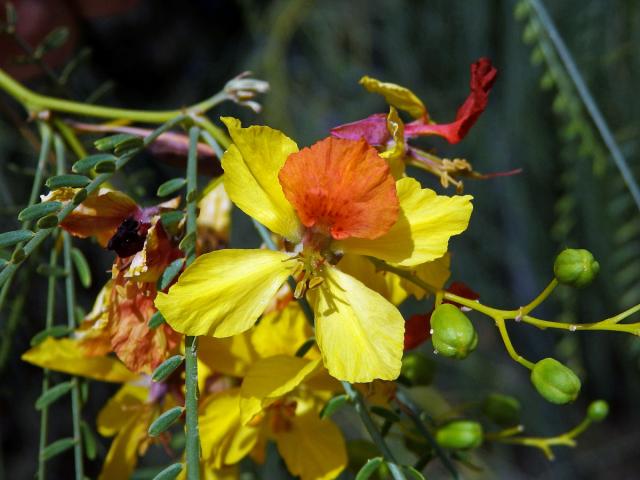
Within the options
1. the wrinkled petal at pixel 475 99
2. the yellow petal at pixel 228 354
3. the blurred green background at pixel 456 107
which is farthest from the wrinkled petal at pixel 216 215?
the blurred green background at pixel 456 107

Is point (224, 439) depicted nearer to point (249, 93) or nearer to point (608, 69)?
point (249, 93)

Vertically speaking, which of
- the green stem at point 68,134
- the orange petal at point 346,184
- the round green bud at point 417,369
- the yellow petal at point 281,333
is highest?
the green stem at point 68,134

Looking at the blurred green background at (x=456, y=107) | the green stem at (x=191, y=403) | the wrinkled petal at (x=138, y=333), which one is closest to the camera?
the green stem at (x=191, y=403)

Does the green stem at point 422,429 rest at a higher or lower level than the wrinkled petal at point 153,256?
lower

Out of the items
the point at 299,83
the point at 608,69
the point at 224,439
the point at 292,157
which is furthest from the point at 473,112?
the point at 299,83

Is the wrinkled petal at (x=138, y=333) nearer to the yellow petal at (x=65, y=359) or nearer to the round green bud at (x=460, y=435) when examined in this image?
the yellow petal at (x=65, y=359)

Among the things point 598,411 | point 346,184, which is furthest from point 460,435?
point 346,184
